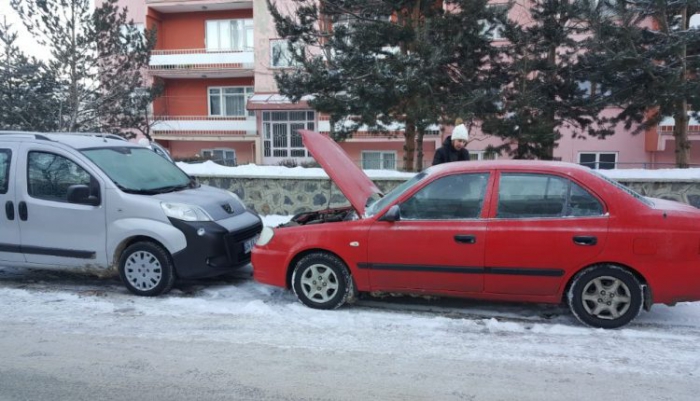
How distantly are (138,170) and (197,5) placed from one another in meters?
21.6

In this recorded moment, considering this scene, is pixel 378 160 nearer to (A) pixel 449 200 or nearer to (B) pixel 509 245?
(A) pixel 449 200

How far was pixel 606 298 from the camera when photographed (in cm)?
467

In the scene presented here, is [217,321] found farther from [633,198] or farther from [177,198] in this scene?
[633,198]

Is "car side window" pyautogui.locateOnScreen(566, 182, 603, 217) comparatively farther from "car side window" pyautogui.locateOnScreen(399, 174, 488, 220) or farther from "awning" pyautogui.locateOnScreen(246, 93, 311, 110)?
"awning" pyautogui.locateOnScreen(246, 93, 311, 110)

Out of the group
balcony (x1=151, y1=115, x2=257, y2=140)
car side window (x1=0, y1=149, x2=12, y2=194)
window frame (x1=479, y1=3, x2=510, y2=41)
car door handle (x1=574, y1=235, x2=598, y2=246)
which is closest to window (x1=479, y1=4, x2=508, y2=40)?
window frame (x1=479, y1=3, x2=510, y2=41)

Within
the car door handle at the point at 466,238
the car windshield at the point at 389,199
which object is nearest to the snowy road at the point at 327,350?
the car door handle at the point at 466,238

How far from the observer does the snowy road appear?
364 cm

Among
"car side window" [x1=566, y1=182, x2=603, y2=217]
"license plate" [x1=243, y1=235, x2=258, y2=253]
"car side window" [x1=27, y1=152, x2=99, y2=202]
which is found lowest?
"license plate" [x1=243, y1=235, x2=258, y2=253]

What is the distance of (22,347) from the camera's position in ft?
14.4

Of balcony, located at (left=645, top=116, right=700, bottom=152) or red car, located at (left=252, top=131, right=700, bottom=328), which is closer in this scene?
red car, located at (left=252, top=131, right=700, bottom=328)

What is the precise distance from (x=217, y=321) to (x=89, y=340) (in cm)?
110

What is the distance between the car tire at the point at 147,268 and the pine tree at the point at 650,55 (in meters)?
9.26

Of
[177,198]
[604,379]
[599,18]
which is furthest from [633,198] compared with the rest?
[599,18]

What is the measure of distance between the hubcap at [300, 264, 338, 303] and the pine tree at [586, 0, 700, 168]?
26.9 feet
